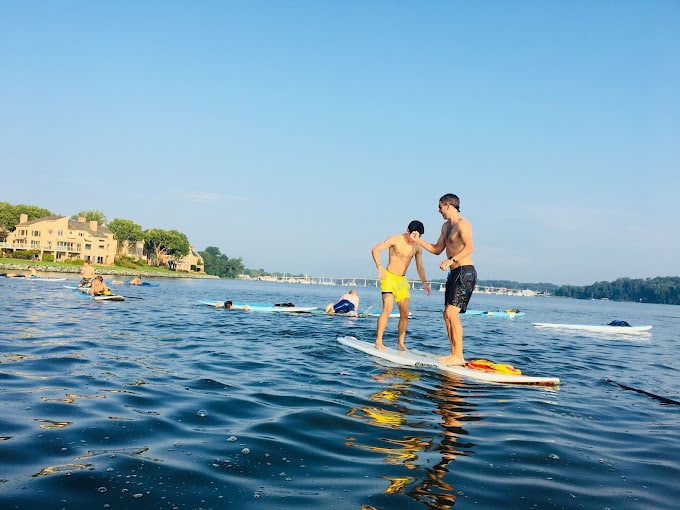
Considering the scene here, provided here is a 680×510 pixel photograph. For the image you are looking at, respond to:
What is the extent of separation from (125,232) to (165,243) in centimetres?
965

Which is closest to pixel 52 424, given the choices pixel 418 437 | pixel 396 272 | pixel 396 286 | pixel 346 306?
pixel 418 437

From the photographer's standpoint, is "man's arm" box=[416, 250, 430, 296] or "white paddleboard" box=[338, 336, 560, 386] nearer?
"white paddleboard" box=[338, 336, 560, 386]

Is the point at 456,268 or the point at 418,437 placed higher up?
the point at 456,268

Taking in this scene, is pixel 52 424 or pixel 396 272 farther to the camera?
pixel 396 272

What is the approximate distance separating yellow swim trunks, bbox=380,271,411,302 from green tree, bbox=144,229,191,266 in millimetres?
116579

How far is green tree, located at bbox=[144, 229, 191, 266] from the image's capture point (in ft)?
387

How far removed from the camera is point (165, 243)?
389 ft

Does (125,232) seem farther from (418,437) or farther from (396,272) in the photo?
(418,437)

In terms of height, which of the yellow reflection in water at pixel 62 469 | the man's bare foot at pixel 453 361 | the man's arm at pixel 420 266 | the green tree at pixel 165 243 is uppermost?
the green tree at pixel 165 243

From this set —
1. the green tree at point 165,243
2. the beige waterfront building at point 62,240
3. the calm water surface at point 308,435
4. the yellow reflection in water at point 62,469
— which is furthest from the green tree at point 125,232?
the yellow reflection in water at point 62,469

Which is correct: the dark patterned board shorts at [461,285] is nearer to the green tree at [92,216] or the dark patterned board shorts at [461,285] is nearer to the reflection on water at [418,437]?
the reflection on water at [418,437]

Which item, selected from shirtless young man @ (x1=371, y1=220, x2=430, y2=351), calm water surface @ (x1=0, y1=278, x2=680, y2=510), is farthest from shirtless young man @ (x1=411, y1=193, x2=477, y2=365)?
shirtless young man @ (x1=371, y1=220, x2=430, y2=351)

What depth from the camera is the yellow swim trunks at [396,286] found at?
10000mm

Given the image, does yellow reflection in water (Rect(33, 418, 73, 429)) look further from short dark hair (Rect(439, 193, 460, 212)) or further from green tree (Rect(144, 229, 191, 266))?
green tree (Rect(144, 229, 191, 266))
